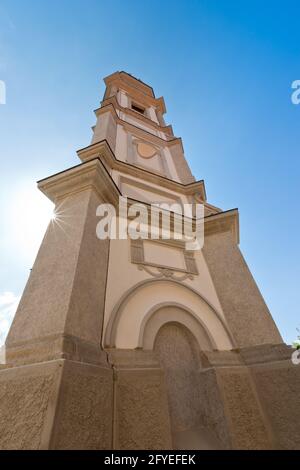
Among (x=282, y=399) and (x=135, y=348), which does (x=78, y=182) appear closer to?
(x=135, y=348)

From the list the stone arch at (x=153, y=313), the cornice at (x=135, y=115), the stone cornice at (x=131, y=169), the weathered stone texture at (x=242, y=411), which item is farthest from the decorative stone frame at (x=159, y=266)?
the cornice at (x=135, y=115)

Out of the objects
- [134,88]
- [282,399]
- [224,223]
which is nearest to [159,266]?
[224,223]

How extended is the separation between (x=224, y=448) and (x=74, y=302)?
8.59ft

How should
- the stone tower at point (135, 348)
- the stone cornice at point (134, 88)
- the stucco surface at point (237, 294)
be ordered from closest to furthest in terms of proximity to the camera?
the stone tower at point (135, 348)
the stucco surface at point (237, 294)
the stone cornice at point (134, 88)

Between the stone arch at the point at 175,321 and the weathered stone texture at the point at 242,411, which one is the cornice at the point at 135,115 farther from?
the weathered stone texture at the point at 242,411

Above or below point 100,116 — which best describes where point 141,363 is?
below

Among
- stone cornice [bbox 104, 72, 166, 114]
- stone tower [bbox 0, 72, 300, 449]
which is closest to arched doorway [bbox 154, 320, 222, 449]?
stone tower [bbox 0, 72, 300, 449]

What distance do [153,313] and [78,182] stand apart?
2.85 m

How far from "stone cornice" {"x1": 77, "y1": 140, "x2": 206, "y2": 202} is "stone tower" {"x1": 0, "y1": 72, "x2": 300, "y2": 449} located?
6.53 ft

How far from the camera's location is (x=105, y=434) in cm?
201

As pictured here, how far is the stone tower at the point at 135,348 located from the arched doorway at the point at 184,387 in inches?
0.6

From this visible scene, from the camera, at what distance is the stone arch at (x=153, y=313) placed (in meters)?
3.08

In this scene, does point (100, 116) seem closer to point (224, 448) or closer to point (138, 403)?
point (138, 403)

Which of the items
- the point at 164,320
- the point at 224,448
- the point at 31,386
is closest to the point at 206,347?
the point at 164,320
